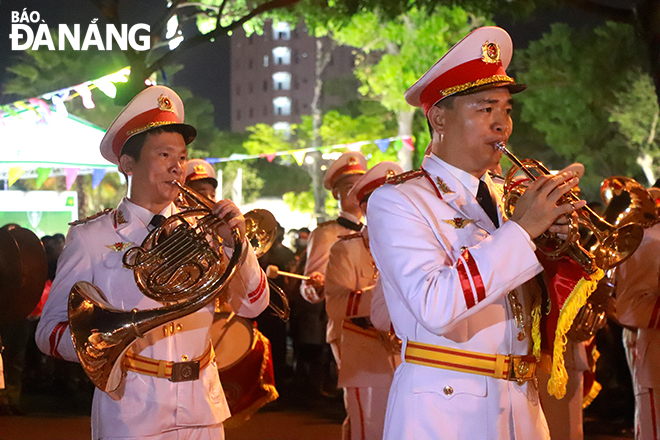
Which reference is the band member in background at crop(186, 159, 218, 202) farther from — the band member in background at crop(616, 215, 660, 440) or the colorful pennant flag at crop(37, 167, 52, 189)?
the colorful pennant flag at crop(37, 167, 52, 189)

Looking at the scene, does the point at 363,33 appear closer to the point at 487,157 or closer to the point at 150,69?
the point at 150,69

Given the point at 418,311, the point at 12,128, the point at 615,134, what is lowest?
the point at 418,311

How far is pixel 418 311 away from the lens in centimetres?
258

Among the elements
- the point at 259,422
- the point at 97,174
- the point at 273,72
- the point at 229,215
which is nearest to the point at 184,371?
the point at 229,215

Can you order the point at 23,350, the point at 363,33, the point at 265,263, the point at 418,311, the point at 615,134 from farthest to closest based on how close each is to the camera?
the point at 615,134, the point at 363,33, the point at 265,263, the point at 23,350, the point at 418,311

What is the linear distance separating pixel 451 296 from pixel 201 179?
4571mm

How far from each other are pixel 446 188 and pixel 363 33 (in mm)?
23001

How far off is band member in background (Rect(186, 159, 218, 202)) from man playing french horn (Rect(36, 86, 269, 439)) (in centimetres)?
258

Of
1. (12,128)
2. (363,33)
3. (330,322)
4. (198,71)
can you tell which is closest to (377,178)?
(330,322)

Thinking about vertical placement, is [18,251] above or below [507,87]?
below

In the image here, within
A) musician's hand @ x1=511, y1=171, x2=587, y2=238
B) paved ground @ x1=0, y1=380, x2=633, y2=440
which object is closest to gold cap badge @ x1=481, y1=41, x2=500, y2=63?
musician's hand @ x1=511, y1=171, x2=587, y2=238

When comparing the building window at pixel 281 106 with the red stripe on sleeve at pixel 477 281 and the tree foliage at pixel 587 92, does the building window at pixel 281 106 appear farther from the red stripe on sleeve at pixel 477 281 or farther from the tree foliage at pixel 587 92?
the red stripe on sleeve at pixel 477 281

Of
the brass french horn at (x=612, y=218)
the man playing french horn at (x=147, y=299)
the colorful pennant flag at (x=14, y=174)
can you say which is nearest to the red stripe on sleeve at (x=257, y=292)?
the man playing french horn at (x=147, y=299)

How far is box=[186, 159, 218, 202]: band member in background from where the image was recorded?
6.72m
